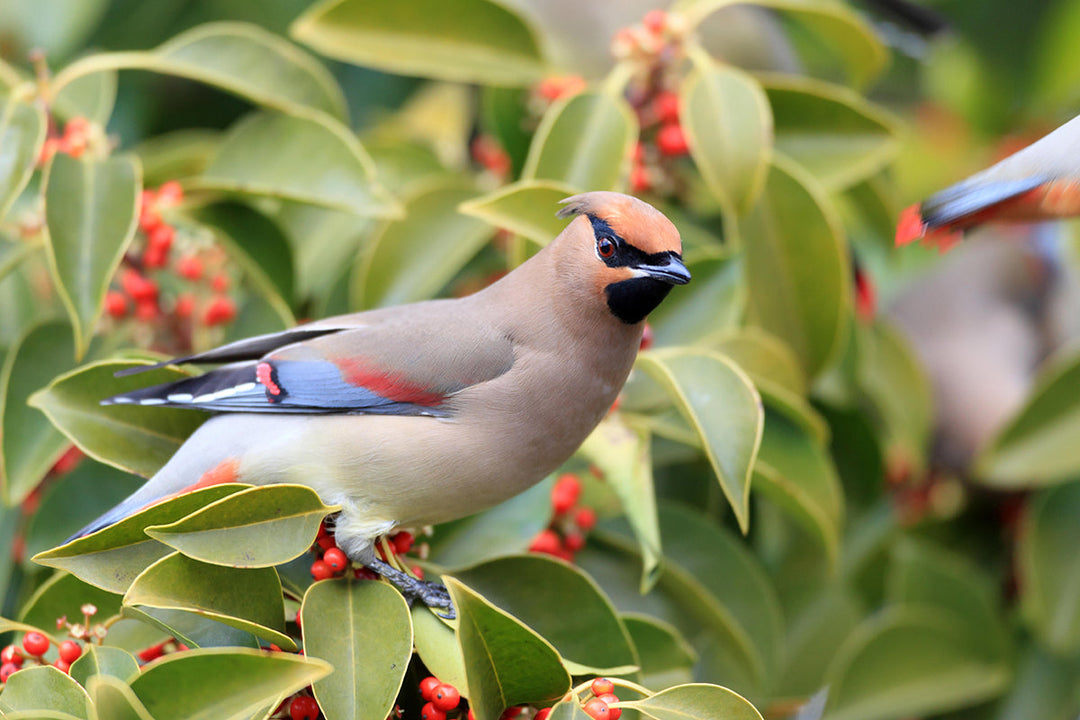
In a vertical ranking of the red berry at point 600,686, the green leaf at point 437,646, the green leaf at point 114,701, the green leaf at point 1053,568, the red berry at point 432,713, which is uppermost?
the green leaf at point 114,701

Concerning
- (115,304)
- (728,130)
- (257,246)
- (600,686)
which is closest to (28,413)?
(115,304)

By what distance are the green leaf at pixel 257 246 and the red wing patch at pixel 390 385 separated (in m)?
0.50

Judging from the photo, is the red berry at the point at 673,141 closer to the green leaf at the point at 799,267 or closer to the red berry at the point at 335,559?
the green leaf at the point at 799,267

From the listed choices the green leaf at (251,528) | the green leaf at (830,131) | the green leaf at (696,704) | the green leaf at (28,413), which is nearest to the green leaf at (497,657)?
the green leaf at (696,704)

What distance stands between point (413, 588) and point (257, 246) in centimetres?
91

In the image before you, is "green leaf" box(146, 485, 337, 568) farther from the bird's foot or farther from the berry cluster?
the berry cluster

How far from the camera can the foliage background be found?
1.57 m

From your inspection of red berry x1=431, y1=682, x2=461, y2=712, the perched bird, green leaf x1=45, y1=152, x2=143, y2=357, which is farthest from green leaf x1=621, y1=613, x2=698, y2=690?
green leaf x1=45, y1=152, x2=143, y2=357

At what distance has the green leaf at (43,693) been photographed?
4.77ft

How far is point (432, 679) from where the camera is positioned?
62.0 inches

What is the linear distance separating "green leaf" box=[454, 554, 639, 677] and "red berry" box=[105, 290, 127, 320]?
948 mm

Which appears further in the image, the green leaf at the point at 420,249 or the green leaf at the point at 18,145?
the green leaf at the point at 420,249

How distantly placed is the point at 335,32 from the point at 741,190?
3.21ft

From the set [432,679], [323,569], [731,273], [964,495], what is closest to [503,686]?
[432,679]
